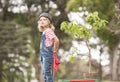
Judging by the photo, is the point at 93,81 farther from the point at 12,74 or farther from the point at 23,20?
the point at 12,74

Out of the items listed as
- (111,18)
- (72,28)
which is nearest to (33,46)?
(111,18)

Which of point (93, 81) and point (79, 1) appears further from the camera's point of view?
point (79, 1)

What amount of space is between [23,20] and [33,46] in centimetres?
509

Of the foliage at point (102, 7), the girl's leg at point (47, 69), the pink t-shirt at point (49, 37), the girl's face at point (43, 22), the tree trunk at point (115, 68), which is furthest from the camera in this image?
the tree trunk at point (115, 68)

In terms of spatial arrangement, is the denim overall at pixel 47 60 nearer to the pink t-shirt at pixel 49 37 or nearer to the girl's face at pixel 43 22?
the pink t-shirt at pixel 49 37

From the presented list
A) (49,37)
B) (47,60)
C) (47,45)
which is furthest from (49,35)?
(47,60)

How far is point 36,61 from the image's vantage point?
41.4 metres

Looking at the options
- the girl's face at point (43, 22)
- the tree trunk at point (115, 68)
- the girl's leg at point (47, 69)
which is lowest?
the girl's leg at point (47, 69)

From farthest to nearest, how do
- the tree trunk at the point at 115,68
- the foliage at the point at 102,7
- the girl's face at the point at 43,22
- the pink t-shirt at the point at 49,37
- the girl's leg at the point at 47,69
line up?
the tree trunk at the point at 115,68
the foliage at the point at 102,7
the girl's face at the point at 43,22
the pink t-shirt at the point at 49,37
the girl's leg at the point at 47,69

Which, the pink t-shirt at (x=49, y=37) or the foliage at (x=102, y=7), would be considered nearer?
the pink t-shirt at (x=49, y=37)

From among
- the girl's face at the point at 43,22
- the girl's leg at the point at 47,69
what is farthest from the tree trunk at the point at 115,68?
the girl's leg at the point at 47,69

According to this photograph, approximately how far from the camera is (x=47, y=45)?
636 centimetres

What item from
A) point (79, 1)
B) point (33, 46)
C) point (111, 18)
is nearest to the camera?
point (111, 18)

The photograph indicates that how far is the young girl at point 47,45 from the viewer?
20.5 ft
